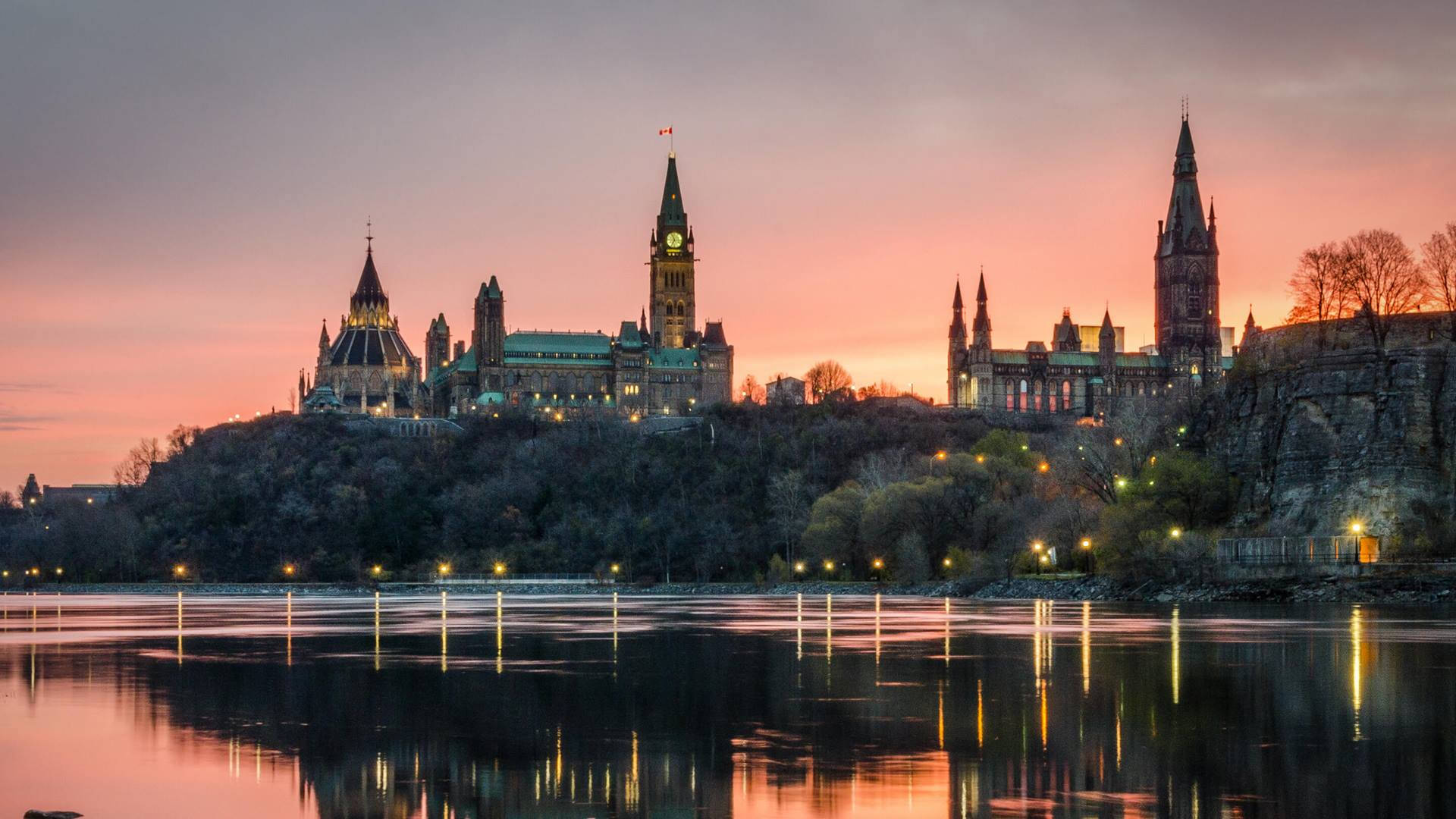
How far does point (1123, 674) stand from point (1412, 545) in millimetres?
51772

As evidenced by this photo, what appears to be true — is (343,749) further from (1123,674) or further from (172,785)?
(1123,674)

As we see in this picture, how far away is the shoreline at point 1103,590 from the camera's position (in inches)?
3059

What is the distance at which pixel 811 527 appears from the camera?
391ft

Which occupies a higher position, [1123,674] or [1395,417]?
[1395,417]

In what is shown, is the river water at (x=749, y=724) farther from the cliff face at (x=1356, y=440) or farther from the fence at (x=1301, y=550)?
the cliff face at (x=1356, y=440)

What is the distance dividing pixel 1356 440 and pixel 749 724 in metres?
69.3

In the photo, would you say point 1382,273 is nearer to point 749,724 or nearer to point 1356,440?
point 1356,440

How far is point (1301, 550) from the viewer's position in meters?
85.4

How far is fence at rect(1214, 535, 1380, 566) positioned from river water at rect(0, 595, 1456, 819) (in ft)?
90.4

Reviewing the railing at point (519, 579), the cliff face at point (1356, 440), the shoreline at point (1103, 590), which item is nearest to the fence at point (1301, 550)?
the cliff face at point (1356, 440)

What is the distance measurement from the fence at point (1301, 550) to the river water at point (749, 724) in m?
27.6

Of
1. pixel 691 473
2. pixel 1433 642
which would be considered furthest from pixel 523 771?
pixel 691 473

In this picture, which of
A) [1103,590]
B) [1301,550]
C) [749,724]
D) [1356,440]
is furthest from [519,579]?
[749,724]

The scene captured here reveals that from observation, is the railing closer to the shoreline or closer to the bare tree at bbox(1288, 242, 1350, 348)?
the shoreline
